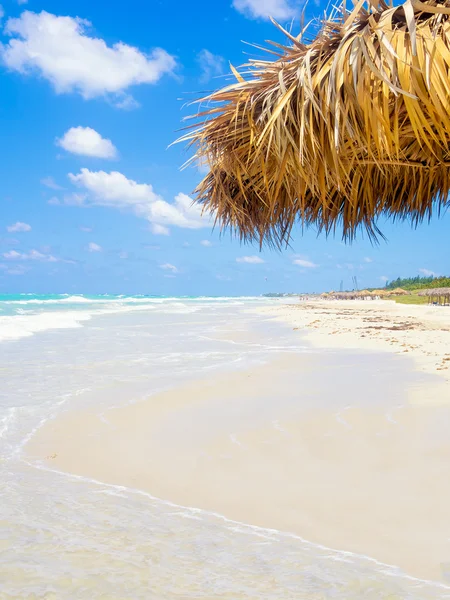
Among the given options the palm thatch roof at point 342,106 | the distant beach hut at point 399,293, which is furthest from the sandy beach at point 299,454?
the distant beach hut at point 399,293

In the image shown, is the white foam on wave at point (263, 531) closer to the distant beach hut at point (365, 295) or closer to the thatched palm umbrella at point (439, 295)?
the thatched palm umbrella at point (439, 295)

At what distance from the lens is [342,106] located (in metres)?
1.88

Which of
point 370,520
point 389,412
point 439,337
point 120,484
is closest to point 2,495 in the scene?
point 120,484

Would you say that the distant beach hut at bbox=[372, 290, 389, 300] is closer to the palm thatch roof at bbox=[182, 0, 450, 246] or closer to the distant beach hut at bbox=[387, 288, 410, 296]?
the distant beach hut at bbox=[387, 288, 410, 296]

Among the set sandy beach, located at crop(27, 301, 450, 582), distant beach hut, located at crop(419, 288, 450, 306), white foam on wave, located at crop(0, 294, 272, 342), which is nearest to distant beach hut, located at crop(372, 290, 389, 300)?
distant beach hut, located at crop(419, 288, 450, 306)

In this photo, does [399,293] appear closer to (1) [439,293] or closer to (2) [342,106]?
(1) [439,293]

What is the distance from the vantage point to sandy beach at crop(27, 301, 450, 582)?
8.14ft

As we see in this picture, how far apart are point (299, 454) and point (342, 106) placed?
2429 mm

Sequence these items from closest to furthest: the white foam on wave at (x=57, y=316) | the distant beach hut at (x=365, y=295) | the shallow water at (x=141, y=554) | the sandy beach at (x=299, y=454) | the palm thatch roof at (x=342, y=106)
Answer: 1. the palm thatch roof at (x=342, y=106)
2. the shallow water at (x=141, y=554)
3. the sandy beach at (x=299, y=454)
4. the white foam on wave at (x=57, y=316)
5. the distant beach hut at (x=365, y=295)

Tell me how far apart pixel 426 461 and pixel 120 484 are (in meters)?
1.98

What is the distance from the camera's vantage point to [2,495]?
2838mm

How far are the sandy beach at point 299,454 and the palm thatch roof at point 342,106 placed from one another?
1.64 m

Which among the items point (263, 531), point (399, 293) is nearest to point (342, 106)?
point (263, 531)

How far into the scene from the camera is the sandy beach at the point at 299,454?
248cm
